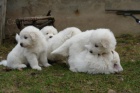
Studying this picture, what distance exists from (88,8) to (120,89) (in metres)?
6.49

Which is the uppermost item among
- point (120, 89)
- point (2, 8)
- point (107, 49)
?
point (2, 8)

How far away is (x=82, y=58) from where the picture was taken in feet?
24.3

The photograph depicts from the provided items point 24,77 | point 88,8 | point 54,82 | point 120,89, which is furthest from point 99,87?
point 88,8

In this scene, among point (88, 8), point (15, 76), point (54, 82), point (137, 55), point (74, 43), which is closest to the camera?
point (54, 82)

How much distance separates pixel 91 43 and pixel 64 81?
92cm

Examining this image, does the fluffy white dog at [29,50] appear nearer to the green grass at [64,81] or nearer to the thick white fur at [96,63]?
the green grass at [64,81]

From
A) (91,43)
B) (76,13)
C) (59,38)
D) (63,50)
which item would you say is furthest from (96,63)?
(76,13)

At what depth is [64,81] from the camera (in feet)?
22.0

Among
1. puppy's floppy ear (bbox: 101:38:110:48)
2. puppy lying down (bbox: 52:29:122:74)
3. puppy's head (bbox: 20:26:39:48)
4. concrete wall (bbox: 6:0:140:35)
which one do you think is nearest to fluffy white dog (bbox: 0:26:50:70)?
puppy's head (bbox: 20:26:39:48)

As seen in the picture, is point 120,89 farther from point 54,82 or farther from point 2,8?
point 2,8

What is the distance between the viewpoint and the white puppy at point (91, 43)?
7.02m

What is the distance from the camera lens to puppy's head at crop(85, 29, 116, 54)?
7.00 metres

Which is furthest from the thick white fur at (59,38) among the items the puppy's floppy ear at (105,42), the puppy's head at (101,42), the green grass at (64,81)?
the puppy's floppy ear at (105,42)

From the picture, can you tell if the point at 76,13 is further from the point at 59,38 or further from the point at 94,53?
the point at 94,53
